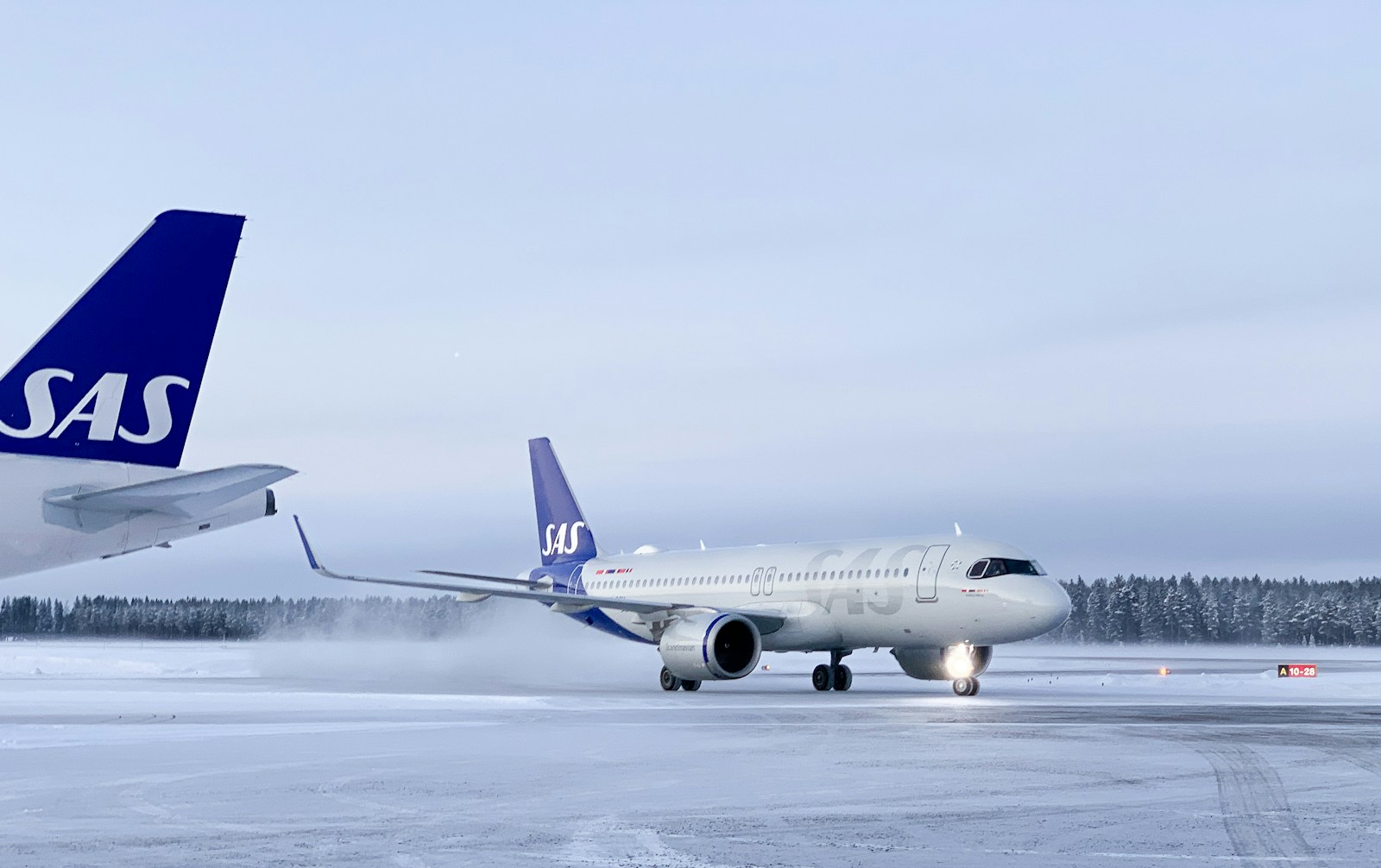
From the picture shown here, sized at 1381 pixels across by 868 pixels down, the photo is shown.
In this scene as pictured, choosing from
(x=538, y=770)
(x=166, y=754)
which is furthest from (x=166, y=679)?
(x=538, y=770)

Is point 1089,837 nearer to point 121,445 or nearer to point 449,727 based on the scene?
point 121,445

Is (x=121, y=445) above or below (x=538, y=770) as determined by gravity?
above

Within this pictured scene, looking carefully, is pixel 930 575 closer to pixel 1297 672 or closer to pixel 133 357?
pixel 1297 672

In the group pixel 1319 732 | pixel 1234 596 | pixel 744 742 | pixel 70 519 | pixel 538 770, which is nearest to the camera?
pixel 70 519

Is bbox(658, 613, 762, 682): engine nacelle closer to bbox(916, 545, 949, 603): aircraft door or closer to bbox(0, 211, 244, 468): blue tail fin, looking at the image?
bbox(916, 545, 949, 603): aircraft door

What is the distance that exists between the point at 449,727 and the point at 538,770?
593cm

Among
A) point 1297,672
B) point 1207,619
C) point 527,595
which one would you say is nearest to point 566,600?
point 527,595

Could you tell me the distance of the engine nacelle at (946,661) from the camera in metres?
32.8

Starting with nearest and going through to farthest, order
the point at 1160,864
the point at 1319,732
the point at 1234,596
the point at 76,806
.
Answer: the point at 1160,864 < the point at 76,806 < the point at 1319,732 < the point at 1234,596

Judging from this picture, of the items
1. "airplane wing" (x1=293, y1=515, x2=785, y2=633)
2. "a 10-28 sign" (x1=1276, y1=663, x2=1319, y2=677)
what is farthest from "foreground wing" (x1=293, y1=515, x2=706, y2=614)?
"a 10-28 sign" (x1=1276, y1=663, x2=1319, y2=677)

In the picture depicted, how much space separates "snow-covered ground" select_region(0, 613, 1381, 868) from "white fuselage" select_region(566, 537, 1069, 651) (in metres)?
2.46

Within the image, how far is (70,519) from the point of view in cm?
1201

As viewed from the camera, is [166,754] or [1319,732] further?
[1319,732]

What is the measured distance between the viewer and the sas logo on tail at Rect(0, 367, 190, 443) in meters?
12.3
